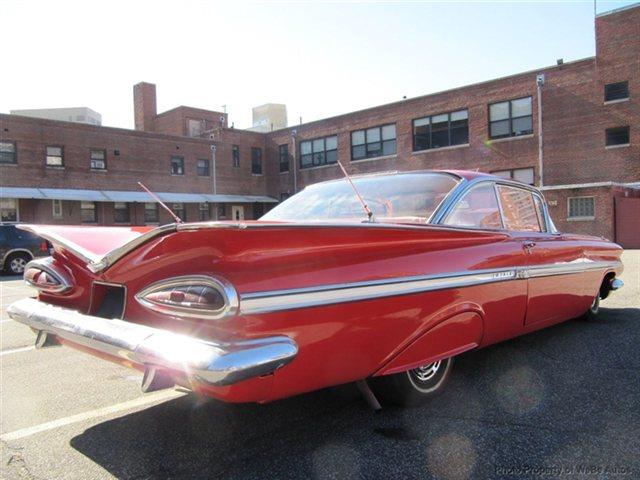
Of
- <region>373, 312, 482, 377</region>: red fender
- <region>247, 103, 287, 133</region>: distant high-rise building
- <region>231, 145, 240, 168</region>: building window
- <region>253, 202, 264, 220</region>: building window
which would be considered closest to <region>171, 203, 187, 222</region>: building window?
<region>231, 145, 240, 168</region>: building window

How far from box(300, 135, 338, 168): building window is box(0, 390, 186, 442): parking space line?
27.7 m

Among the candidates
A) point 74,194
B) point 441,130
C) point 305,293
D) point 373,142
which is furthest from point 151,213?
point 305,293

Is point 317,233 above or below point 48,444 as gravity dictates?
above

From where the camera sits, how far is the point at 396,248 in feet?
9.04

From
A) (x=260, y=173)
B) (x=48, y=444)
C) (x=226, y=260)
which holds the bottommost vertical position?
(x=48, y=444)

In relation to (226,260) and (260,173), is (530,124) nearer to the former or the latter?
(260,173)

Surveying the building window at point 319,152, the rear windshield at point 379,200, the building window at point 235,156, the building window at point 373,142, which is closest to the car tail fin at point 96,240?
the rear windshield at point 379,200

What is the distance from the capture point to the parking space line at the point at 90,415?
314 cm

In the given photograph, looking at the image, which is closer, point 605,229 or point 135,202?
point 605,229

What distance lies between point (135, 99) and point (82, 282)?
40.2 meters

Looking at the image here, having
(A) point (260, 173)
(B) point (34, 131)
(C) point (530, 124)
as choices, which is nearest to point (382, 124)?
(C) point (530, 124)

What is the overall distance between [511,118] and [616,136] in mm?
4527

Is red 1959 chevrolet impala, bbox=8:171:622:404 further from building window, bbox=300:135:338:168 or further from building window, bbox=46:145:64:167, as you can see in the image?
building window, bbox=300:135:338:168

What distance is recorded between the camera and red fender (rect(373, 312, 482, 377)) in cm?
276
